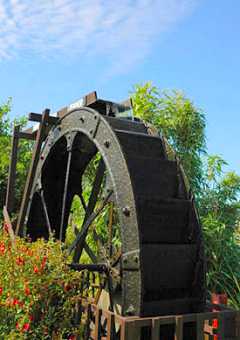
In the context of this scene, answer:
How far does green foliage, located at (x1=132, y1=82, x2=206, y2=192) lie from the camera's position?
9.13 metres

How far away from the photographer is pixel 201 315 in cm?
322

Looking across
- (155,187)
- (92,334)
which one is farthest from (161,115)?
(92,334)

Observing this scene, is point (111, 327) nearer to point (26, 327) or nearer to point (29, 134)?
point (26, 327)

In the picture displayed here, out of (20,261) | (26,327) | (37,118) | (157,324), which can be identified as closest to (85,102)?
(37,118)

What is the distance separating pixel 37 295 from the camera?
3414 millimetres

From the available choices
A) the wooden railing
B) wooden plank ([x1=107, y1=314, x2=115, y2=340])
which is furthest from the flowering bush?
wooden plank ([x1=107, y1=314, x2=115, y2=340])

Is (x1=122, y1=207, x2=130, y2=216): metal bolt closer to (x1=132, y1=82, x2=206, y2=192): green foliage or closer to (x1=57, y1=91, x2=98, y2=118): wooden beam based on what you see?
(x1=57, y1=91, x2=98, y2=118): wooden beam

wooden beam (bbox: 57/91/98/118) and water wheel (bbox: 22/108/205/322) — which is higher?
wooden beam (bbox: 57/91/98/118)

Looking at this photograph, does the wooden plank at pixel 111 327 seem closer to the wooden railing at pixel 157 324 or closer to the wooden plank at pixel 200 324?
the wooden railing at pixel 157 324

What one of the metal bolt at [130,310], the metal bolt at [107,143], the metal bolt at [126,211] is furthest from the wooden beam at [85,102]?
the metal bolt at [130,310]

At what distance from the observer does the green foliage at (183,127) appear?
360 inches

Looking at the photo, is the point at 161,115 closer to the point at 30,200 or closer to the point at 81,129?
the point at 30,200

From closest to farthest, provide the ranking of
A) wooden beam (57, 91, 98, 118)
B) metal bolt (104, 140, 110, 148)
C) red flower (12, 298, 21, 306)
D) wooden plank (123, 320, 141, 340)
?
wooden plank (123, 320, 141, 340)
red flower (12, 298, 21, 306)
metal bolt (104, 140, 110, 148)
wooden beam (57, 91, 98, 118)

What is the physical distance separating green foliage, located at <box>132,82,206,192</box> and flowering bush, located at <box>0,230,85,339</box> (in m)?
5.76
